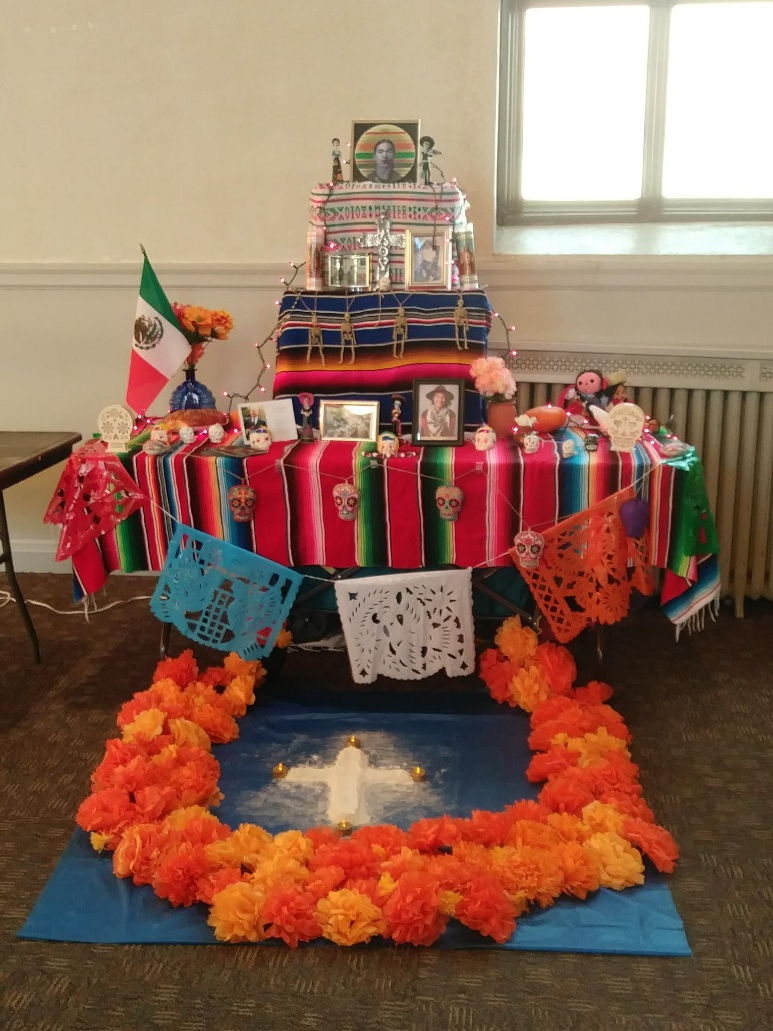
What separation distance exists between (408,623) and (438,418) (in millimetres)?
565

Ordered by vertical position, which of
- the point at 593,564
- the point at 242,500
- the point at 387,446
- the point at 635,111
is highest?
the point at 635,111

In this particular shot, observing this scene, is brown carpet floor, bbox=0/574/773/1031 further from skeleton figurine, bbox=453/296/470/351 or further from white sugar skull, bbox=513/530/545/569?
skeleton figurine, bbox=453/296/470/351

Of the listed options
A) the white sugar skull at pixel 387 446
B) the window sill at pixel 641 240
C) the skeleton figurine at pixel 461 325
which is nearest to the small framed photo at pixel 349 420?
the white sugar skull at pixel 387 446

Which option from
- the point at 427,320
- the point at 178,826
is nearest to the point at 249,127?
the point at 427,320

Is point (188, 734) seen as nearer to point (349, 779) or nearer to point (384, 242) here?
point (349, 779)

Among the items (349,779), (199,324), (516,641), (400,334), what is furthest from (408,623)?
(199,324)

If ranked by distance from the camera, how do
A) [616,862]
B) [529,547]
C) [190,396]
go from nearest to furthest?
1. [616,862]
2. [529,547]
3. [190,396]

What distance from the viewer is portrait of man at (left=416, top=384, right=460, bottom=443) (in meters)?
2.62

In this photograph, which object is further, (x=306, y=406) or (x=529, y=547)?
(x=306, y=406)

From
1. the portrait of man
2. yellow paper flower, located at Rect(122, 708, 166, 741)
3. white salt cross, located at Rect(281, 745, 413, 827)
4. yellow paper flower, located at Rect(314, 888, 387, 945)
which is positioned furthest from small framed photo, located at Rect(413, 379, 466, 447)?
yellow paper flower, located at Rect(314, 888, 387, 945)

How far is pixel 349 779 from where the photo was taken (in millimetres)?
2289

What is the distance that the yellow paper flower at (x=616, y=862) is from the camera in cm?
193

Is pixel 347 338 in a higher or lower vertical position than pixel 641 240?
lower

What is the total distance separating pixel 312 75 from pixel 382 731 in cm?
202
